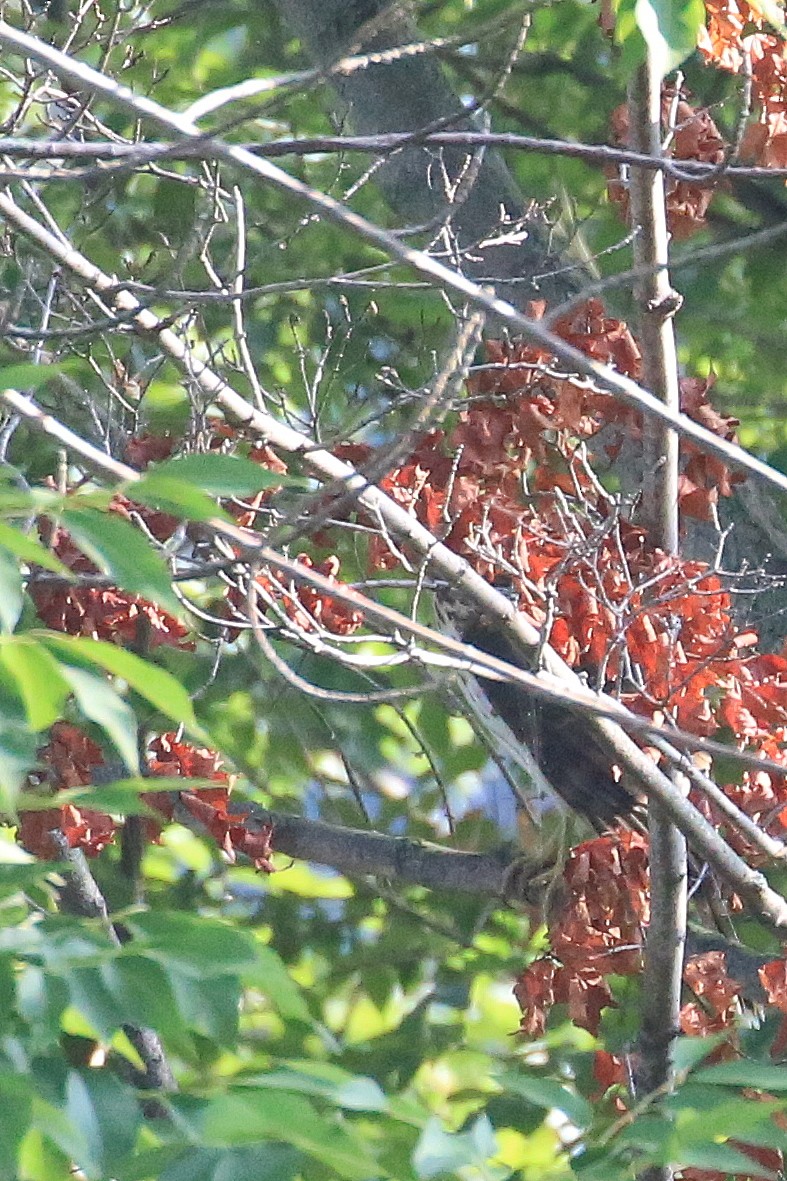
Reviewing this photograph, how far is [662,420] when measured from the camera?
A: 4.29 feet

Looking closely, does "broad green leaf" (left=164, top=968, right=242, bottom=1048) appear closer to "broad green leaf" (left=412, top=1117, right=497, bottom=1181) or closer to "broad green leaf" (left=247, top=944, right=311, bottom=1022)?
"broad green leaf" (left=247, top=944, right=311, bottom=1022)

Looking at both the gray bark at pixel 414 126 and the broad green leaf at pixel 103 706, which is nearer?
the broad green leaf at pixel 103 706

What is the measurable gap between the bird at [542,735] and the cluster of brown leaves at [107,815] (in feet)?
1.72

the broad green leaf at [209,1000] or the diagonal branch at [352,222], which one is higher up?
the diagonal branch at [352,222]

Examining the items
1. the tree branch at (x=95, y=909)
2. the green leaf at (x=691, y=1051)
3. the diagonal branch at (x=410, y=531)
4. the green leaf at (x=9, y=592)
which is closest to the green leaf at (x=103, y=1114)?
the green leaf at (x=9, y=592)

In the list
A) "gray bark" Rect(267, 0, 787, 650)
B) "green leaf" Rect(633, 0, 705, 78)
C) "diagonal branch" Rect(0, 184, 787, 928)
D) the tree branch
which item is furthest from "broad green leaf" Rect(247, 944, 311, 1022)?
"gray bark" Rect(267, 0, 787, 650)

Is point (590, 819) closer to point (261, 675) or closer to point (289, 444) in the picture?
point (261, 675)

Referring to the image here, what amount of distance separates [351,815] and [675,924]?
5.58ft

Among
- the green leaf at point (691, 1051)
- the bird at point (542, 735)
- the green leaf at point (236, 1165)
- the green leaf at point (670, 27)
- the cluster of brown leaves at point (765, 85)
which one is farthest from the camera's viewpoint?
the bird at point (542, 735)

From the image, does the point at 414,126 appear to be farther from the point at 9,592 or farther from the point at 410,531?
the point at 9,592

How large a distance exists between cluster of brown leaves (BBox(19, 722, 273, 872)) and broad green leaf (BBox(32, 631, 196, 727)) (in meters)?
1.43

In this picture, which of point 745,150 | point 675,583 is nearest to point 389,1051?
point 675,583

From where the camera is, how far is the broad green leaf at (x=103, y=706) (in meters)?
0.94

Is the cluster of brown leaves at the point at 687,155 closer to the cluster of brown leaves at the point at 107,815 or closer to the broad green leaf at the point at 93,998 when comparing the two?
the cluster of brown leaves at the point at 107,815
